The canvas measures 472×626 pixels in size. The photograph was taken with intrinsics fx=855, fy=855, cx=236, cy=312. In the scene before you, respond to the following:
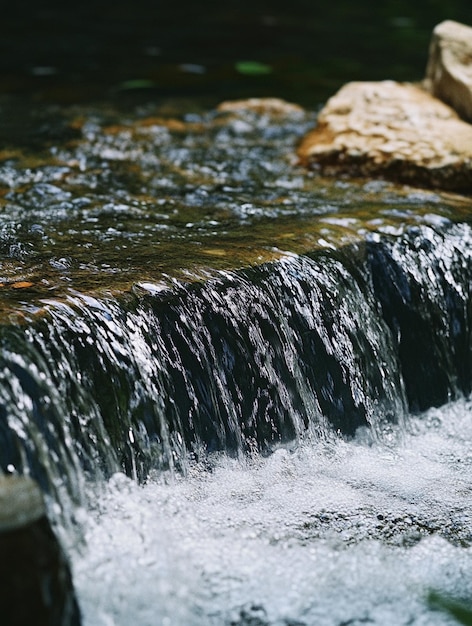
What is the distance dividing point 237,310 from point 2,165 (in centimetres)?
247

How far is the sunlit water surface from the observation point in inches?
109

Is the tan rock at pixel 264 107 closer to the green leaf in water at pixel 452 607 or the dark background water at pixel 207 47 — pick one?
the dark background water at pixel 207 47

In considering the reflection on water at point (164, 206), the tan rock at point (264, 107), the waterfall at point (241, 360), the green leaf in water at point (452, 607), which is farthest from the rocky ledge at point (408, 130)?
the green leaf in water at point (452, 607)

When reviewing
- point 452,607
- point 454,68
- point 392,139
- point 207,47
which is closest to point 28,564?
point 452,607

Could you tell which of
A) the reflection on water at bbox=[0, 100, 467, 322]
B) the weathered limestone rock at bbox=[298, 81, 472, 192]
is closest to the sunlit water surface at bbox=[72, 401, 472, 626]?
the reflection on water at bbox=[0, 100, 467, 322]

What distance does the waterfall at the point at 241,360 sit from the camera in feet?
10.1

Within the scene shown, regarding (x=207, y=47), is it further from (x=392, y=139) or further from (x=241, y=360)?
(x=241, y=360)

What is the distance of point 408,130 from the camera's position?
5559mm

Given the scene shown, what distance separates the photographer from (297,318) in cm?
396

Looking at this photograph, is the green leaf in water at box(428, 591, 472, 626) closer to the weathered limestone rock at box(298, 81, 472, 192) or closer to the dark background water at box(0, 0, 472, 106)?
the weathered limestone rock at box(298, 81, 472, 192)

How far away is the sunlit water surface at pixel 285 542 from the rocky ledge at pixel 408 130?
83.8 inches

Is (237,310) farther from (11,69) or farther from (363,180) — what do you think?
(11,69)

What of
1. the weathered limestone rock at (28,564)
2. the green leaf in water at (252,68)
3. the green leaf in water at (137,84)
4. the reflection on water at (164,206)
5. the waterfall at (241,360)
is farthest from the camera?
the green leaf in water at (252,68)

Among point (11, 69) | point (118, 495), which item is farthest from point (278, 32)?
point (118, 495)
